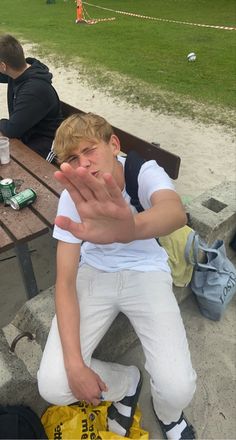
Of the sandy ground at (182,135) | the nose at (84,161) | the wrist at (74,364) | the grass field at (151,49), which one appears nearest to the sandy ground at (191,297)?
the sandy ground at (182,135)

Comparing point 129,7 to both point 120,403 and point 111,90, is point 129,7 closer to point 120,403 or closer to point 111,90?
point 111,90

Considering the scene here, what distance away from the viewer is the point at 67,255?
1.83m

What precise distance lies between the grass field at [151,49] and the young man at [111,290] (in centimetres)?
430

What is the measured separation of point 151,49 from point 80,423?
30.3ft

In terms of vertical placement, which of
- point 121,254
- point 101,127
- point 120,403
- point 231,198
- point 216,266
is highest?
point 101,127

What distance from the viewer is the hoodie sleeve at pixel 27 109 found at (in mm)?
2947

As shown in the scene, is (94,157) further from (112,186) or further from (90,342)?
(90,342)

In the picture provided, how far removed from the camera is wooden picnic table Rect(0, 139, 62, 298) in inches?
81.0

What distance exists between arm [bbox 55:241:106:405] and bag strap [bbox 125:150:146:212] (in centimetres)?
40

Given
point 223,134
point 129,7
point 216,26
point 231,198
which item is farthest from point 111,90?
point 129,7

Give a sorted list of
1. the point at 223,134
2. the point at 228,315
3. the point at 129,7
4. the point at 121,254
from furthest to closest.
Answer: the point at 129,7
the point at 223,134
the point at 228,315
the point at 121,254

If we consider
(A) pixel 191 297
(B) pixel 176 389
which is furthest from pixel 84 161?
(A) pixel 191 297

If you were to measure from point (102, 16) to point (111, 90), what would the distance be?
936 centimetres

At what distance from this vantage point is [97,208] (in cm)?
140
